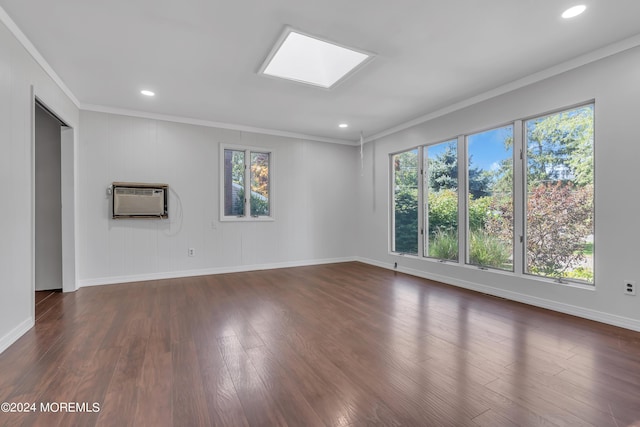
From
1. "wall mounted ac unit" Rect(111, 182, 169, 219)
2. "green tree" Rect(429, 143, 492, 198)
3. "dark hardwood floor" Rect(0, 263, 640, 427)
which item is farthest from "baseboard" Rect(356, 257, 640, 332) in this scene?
"wall mounted ac unit" Rect(111, 182, 169, 219)

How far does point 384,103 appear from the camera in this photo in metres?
4.28

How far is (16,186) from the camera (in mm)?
2504

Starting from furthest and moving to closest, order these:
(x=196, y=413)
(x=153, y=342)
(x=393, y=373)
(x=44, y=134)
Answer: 1. (x=44, y=134)
2. (x=153, y=342)
3. (x=393, y=373)
4. (x=196, y=413)

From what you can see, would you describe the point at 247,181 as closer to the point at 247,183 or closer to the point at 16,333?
the point at 247,183

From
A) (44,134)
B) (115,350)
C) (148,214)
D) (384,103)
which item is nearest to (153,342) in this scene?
(115,350)

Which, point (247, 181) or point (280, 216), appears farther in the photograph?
point (280, 216)

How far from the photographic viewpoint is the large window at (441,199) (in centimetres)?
448

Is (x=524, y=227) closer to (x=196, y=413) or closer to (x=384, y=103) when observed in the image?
(x=384, y=103)

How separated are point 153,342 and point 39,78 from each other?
9.71 feet

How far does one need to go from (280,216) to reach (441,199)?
3005 millimetres

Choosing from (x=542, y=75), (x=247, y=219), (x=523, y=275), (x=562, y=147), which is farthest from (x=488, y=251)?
(x=247, y=219)

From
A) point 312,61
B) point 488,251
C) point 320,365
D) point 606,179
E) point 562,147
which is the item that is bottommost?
point 320,365

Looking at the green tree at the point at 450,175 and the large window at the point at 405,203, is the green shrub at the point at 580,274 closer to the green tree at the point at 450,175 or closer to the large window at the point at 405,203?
the green tree at the point at 450,175

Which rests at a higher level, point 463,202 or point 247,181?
point 247,181
